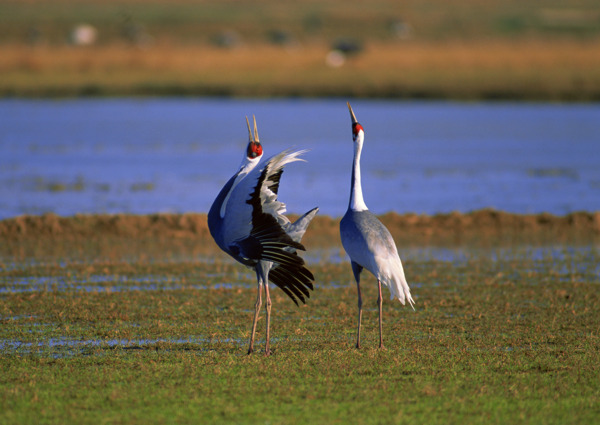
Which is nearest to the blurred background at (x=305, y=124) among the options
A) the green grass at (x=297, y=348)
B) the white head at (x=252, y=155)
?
the green grass at (x=297, y=348)

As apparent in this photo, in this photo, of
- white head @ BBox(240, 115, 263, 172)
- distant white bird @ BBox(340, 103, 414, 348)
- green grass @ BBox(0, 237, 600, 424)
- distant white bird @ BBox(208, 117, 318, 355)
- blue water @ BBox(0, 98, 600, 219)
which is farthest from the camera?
blue water @ BBox(0, 98, 600, 219)

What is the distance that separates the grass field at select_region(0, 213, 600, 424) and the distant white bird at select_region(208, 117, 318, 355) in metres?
0.72

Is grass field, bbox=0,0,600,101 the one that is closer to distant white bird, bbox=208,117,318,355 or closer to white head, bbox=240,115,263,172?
white head, bbox=240,115,263,172

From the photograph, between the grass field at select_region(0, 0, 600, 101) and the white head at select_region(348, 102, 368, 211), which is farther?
the grass field at select_region(0, 0, 600, 101)

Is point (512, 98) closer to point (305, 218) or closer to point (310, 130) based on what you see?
point (310, 130)

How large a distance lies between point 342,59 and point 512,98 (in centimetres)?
1377

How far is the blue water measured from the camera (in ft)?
65.7

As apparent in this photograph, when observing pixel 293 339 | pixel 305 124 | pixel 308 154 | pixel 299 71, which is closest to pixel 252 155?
pixel 293 339

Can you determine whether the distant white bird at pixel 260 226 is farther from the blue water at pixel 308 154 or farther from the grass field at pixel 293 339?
the blue water at pixel 308 154

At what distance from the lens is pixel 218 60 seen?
4966 centimetres

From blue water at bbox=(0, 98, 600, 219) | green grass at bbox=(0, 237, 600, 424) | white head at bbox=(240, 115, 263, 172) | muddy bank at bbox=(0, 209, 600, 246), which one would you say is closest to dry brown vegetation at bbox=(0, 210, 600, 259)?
muddy bank at bbox=(0, 209, 600, 246)

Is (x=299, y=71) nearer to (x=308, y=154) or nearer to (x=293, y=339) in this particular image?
(x=308, y=154)

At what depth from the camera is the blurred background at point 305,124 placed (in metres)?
20.9

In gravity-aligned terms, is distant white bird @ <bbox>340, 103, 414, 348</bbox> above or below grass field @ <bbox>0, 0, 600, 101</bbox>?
below
